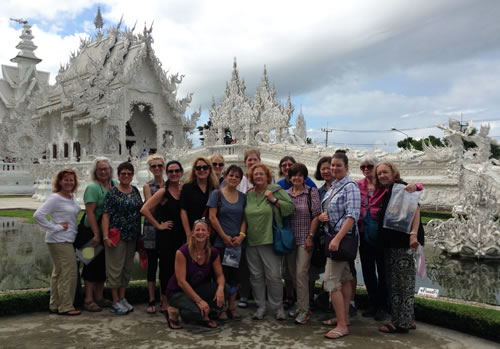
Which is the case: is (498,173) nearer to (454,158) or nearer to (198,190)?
(454,158)

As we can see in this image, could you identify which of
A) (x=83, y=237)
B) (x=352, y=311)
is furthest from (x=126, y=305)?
(x=352, y=311)

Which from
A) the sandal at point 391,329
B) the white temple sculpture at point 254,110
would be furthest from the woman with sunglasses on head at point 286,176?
the white temple sculpture at point 254,110

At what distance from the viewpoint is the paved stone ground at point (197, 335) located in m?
3.67

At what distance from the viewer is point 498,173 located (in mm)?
12844

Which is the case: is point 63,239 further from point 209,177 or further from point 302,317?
point 302,317

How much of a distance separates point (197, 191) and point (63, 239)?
57.3 inches

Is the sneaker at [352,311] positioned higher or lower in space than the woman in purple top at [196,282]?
lower

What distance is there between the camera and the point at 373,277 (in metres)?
4.43

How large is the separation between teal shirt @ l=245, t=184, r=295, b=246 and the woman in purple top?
437 millimetres

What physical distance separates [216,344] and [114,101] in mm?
19599

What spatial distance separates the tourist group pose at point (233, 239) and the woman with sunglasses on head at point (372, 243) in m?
0.01

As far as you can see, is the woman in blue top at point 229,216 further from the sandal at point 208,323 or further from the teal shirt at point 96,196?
the teal shirt at point 96,196

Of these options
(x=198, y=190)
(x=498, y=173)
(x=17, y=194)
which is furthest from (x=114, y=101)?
(x=198, y=190)

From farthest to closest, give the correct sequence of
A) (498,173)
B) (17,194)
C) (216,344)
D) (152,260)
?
(17,194), (498,173), (152,260), (216,344)
